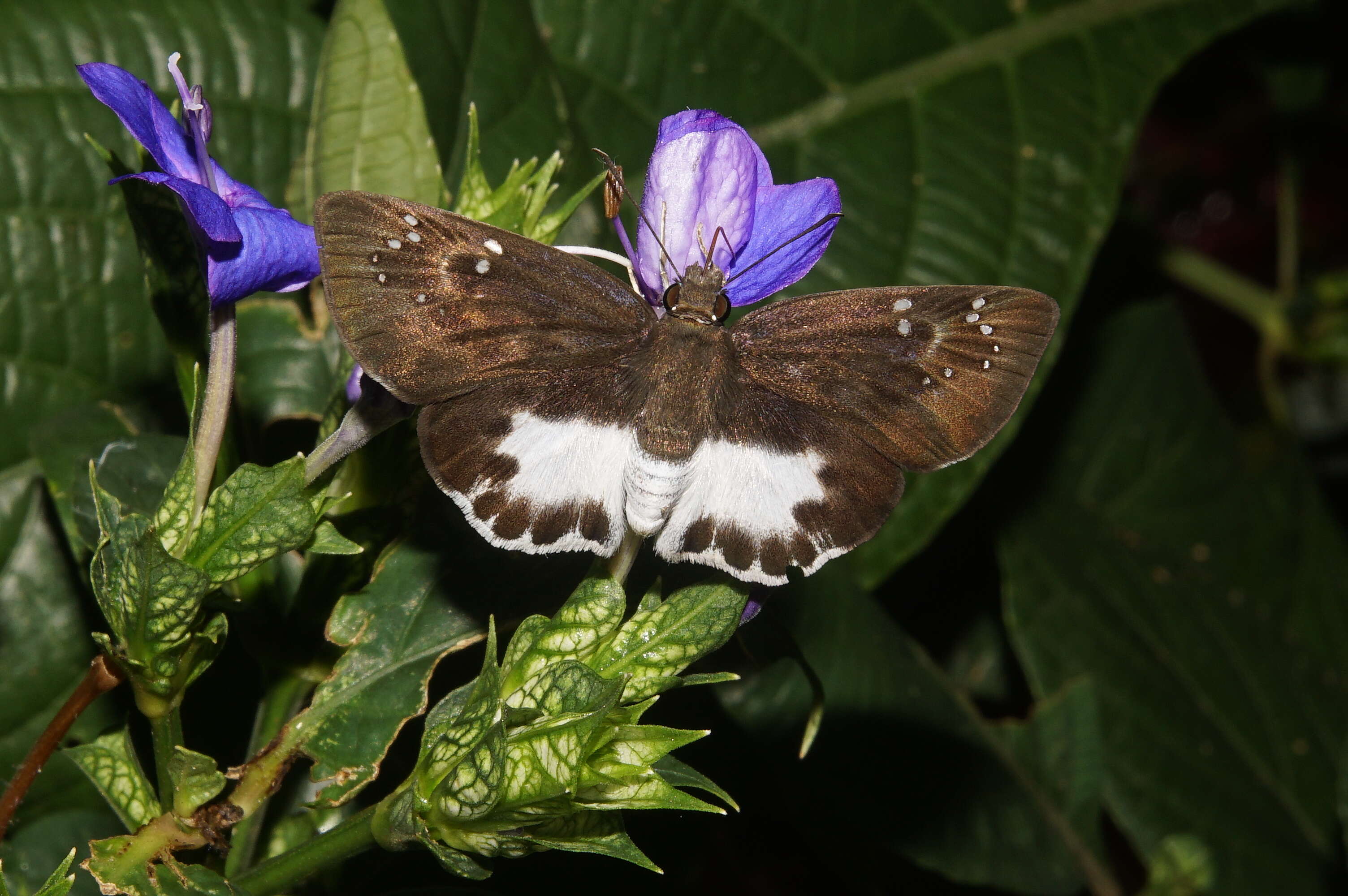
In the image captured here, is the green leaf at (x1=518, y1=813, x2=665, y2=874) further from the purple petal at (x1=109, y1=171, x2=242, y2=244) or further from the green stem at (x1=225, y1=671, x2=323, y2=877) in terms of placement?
the purple petal at (x1=109, y1=171, x2=242, y2=244)

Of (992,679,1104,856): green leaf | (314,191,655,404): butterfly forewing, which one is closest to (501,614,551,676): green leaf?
(314,191,655,404): butterfly forewing

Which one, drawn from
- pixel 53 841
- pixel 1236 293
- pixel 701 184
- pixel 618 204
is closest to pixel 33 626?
pixel 53 841

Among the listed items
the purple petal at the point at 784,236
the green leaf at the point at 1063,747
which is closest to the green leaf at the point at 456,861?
the purple petal at the point at 784,236

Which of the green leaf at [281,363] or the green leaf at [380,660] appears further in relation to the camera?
the green leaf at [281,363]

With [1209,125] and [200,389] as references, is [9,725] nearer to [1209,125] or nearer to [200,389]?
[200,389]

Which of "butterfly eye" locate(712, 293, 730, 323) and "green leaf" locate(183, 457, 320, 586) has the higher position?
"butterfly eye" locate(712, 293, 730, 323)

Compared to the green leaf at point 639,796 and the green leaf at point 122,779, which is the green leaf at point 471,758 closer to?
the green leaf at point 639,796

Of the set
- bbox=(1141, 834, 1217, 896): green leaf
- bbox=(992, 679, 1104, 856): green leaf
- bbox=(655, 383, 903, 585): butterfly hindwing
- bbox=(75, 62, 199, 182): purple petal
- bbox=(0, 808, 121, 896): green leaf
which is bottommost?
bbox=(1141, 834, 1217, 896): green leaf
